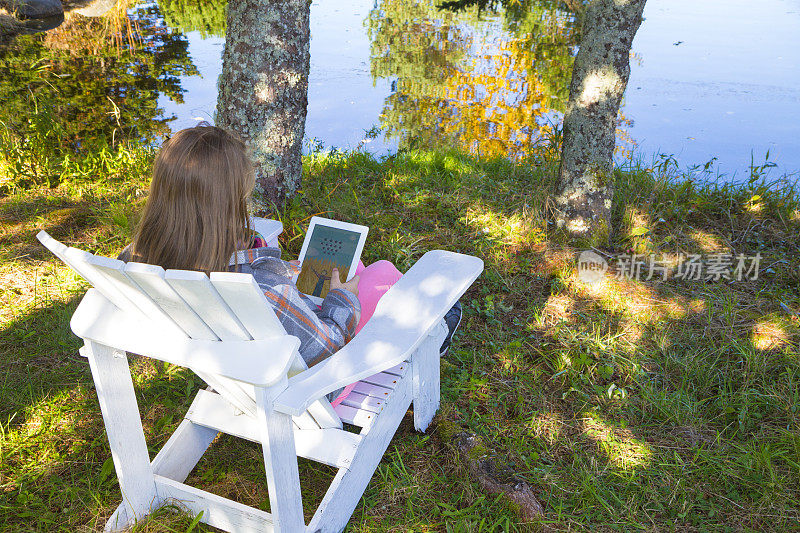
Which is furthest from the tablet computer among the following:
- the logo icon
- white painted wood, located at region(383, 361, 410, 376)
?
the logo icon

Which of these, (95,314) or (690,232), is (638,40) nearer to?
(690,232)

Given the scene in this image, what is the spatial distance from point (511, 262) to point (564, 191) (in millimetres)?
587

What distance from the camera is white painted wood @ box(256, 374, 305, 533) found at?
137 cm

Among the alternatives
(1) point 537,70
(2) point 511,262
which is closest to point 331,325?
(2) point 511,262

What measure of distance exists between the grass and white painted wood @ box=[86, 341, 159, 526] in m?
0.09

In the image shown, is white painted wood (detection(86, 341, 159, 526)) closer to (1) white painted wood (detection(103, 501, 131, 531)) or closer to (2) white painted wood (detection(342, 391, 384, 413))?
(1) white painted wood (detection(103, 501, 131, 531))

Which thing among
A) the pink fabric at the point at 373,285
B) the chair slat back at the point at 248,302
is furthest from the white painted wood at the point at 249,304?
the pink fabric at the point at 373,285

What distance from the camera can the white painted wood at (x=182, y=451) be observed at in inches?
79.1

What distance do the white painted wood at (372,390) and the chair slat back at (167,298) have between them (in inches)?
28.3

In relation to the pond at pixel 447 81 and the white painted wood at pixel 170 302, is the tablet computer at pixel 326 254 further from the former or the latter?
the pond at pixel 447 81

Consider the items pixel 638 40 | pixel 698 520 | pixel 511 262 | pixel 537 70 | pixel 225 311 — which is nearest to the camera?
pixel 225 311

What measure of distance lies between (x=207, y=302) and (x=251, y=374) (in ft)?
0.62

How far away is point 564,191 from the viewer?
11.5 feet

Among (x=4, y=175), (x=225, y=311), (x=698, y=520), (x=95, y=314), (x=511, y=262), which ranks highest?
(x=225, y=311)
